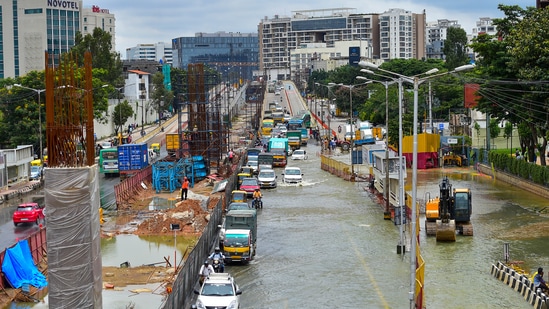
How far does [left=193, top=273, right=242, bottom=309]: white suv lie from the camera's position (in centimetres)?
2752

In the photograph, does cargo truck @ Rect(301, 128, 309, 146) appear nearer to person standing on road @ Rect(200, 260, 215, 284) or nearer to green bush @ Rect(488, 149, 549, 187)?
green bush @ Rect(488, 149, 549, 187)

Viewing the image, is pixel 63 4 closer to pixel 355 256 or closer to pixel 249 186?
pixel 249 186

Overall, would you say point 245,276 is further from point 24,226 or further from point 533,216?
point 533,216

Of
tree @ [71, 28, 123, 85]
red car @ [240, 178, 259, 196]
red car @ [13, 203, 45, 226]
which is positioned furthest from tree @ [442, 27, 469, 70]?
red car @ [13, 203, 45, 226]

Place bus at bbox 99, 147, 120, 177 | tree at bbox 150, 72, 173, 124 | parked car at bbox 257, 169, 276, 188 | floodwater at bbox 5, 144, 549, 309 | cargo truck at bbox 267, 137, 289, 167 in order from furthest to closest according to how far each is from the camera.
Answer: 1. tree at bbox 150, 72, 173, 124
2. cargo truck at bbox 267, 137, 289, 167
3. bus at bbox 99, 147, 120, 177
4. parked car at bbox 257, 169, 276, 188
5. floodwater at bbox 5, 144, 549, 309

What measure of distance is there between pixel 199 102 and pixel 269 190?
39.1 feet

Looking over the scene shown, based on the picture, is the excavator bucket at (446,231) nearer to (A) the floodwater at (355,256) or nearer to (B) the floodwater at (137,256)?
(A) the floodwater at (355,256)

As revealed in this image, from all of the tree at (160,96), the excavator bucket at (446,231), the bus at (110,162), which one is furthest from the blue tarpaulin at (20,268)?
the tree at (160,96)

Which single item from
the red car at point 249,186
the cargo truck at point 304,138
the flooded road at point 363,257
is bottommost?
the flooded road at point 363,257

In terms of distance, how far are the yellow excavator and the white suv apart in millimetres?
16019

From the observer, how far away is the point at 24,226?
47656 millimetres

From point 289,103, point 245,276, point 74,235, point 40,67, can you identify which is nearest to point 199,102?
point 245,276

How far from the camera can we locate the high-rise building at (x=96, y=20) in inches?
6727

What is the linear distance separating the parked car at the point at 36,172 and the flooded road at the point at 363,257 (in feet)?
69.2
